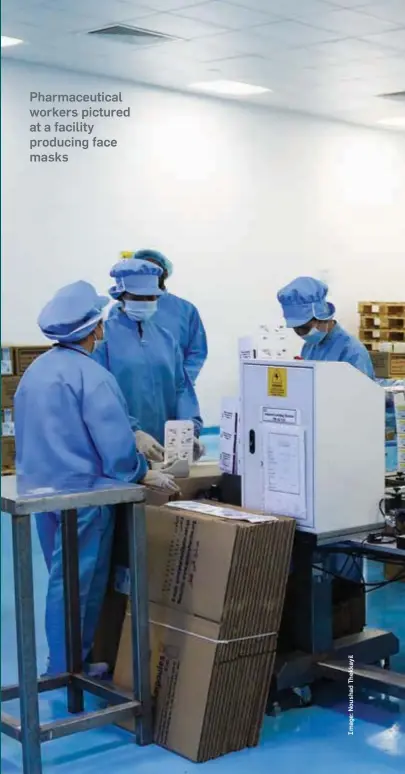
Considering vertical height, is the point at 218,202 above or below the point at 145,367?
above

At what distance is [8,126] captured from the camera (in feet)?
16.7

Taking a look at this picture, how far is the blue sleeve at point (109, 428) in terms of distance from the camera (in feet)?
10.6

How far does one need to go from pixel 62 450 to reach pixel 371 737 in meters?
1.29

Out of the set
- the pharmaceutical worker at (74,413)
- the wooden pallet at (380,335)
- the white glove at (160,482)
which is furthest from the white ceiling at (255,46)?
the white glove at (160,482)

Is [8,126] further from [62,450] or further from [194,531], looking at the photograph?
[194,531]

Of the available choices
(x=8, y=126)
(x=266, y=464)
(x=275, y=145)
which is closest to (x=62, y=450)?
(x=266, y=464)

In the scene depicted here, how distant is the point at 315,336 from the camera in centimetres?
395

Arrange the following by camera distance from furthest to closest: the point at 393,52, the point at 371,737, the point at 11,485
Answer: the point at 393,52, the point at 371,737, the point at 11,485

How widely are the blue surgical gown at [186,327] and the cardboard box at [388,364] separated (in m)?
0.87

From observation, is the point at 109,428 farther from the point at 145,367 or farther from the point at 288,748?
the point at 288,748

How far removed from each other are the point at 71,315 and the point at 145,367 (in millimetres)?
906

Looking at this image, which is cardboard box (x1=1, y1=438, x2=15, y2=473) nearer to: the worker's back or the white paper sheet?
the worker's back

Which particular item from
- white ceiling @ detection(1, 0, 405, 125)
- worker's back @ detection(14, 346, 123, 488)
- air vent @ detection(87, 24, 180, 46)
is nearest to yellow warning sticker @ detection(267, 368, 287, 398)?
worker's back @ detection(14, 346, 123, 488)

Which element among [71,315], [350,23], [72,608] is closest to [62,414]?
[71,315]
